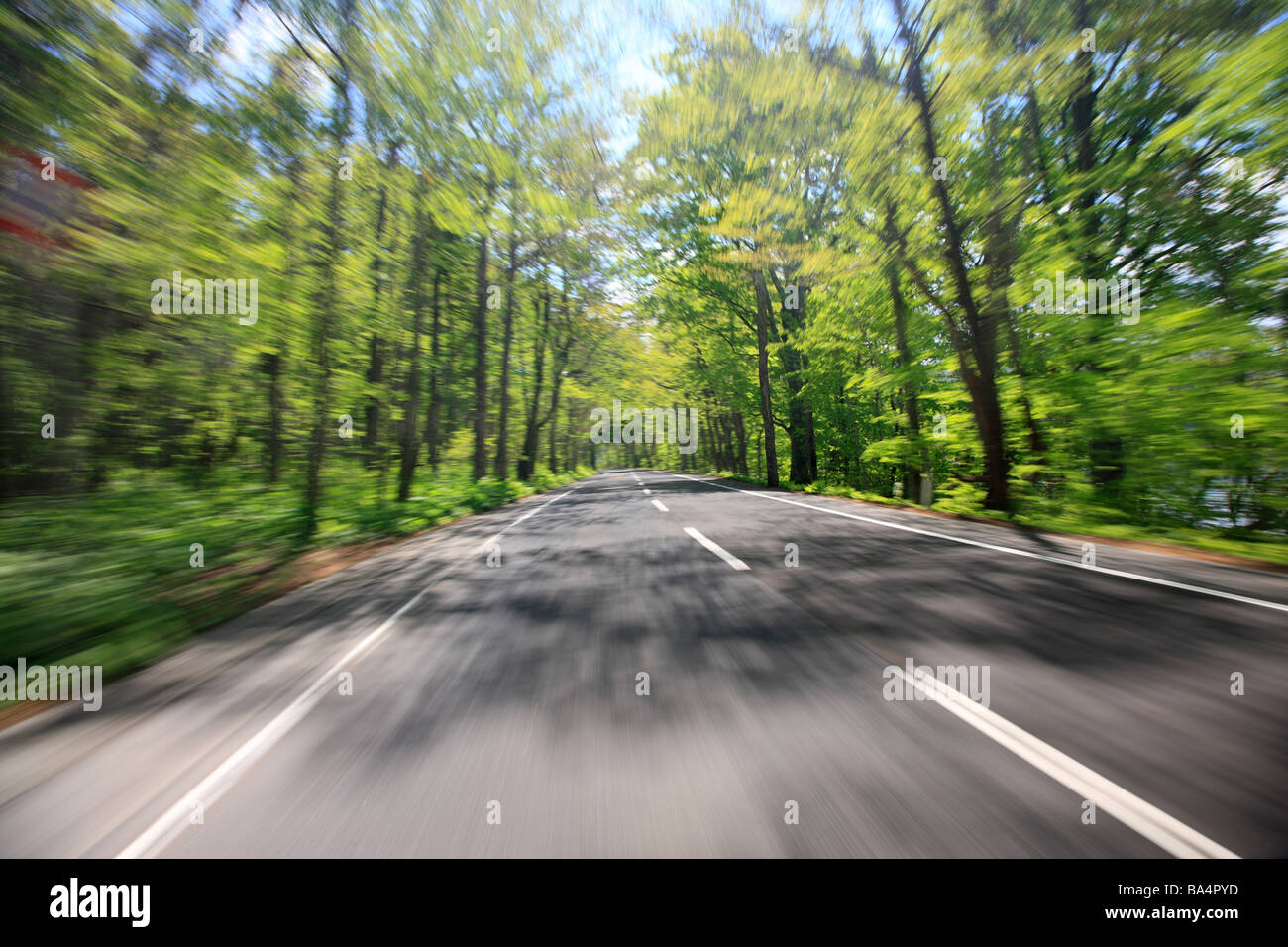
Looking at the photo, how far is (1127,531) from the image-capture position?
7004mm

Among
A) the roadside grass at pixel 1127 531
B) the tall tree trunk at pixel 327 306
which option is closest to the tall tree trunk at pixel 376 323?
the tall tree trunk at pixel 327 306

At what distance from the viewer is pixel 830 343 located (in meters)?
17.0

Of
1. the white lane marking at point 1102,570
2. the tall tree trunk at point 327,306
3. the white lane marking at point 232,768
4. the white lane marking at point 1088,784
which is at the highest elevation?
the tall tree trunk at point 327,306

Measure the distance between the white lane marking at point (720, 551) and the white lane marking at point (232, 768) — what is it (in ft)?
12.0

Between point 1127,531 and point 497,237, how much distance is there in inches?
698

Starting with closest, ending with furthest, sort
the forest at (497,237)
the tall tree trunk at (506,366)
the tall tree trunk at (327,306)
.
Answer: the forest at (497,237) → the tall tree trunk at (327,306) → the tall tree trunk at (506,366)

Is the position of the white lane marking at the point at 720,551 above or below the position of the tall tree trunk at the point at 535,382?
below

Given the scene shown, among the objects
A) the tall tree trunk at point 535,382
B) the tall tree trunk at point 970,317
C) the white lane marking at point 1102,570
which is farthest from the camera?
the tall tree trunk at point 535,382

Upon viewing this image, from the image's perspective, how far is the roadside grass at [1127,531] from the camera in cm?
549

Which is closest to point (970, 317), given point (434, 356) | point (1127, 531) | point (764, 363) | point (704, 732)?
point (1127, 531)

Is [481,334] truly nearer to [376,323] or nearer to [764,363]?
[376,323]

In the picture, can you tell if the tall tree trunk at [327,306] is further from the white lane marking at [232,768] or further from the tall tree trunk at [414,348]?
the white lane marking at [232,768]

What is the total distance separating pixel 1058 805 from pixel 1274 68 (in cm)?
1066
